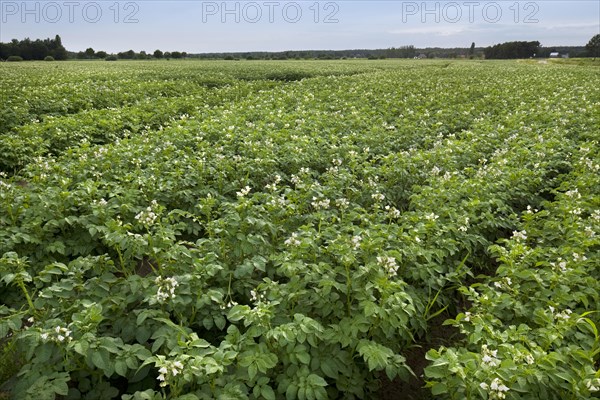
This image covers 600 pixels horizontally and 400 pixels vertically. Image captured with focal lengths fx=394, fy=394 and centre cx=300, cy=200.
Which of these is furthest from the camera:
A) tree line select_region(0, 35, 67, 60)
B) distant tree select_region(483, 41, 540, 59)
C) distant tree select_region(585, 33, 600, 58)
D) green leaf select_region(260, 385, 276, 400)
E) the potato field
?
distant tree select_region(483, 41, 540, 59)

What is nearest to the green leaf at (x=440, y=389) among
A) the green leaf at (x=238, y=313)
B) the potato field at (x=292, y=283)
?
the potato field at (x=292, y=283)

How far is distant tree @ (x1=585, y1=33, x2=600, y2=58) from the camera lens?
8588cm

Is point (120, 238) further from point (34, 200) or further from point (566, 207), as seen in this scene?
point (566, 207)

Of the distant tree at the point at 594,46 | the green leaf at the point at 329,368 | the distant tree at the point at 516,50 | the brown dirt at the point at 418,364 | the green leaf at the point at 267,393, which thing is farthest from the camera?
Answer: the distant tree at the point at 516,50

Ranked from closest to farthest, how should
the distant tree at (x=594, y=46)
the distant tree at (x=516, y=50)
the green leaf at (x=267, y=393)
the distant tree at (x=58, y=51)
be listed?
the green leaf at (x=267, y=393)
the distant tree at (x=58, y=51)
the distant tree at (x=594, y=46)
the distant tree at (x=516, y=50)

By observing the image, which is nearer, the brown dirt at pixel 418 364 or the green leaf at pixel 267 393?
the green leaf at pixel 267 393

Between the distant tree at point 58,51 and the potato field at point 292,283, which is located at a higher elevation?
the distant tree at point 58,51

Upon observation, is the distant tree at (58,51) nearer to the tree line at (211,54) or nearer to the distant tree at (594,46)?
the tree line at (211,54)

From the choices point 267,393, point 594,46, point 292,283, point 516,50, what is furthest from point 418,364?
point 516,50

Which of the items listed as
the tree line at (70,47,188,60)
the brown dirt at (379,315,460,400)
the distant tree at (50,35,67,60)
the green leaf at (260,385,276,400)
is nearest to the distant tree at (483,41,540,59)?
the tree line at (70,47,188,60)

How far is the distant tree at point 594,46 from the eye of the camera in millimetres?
85875

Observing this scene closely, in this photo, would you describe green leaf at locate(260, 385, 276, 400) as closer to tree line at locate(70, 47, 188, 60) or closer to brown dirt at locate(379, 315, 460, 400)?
brown dirt at locate(379, 315, 460, 400)

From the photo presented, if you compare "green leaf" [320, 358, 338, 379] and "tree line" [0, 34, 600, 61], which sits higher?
"tree line" [0, 34, 600, 61]

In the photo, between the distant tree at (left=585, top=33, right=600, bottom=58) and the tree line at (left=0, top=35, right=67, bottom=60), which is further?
the distant tree at (left=585, top=33, right=600, bottom=58)
